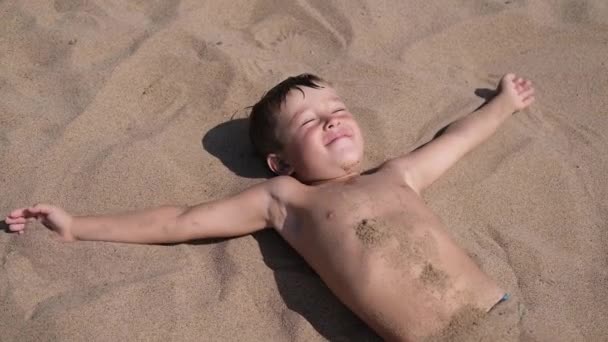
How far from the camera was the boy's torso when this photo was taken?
2398 mm

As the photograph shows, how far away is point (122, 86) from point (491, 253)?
195 centimetres

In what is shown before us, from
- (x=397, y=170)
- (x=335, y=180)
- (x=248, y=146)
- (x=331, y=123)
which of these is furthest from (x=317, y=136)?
(x=248, y=146)

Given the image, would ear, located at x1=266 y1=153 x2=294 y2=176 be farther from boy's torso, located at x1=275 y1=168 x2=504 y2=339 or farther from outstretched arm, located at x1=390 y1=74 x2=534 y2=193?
outstretched arm, located at x1=390 y1=74 x2=534 y2=193

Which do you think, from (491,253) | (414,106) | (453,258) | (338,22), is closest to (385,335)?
(453,258)

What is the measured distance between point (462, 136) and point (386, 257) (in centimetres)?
95

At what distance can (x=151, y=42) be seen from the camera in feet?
11.7

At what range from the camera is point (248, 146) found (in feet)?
10.7

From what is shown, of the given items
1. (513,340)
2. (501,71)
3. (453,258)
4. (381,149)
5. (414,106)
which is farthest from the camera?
(501,71)

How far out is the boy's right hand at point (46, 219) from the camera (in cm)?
262

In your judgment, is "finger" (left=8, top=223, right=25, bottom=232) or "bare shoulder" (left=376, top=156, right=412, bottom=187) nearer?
"finger" (left=8, top=223, right=25, bottom=232)

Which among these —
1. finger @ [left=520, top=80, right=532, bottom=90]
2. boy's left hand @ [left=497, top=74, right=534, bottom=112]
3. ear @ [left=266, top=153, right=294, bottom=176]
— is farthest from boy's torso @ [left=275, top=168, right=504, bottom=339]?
finger @ [left=520, top=80, right=532, bottom=90]

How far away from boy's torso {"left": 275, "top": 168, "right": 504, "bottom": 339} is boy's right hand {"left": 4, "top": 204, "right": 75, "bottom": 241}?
827 millimetres

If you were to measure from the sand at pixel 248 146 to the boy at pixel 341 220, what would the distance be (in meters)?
0.09

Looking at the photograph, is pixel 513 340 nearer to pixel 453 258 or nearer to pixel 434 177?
pixel 453 258
